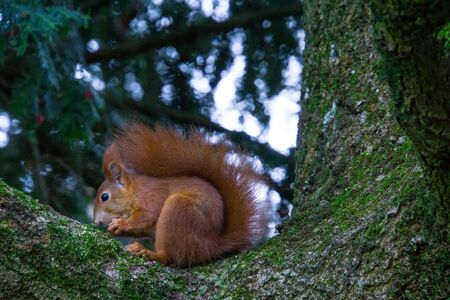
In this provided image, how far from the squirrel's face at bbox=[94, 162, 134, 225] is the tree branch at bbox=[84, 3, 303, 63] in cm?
89

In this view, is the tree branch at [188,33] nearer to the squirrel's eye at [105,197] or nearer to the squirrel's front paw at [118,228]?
the squirrel's eye at [105,197]

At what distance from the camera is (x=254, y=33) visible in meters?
3.88

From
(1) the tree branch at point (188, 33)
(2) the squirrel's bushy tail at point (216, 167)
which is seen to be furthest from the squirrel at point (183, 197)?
(1) the tree branch at point (188, 33)

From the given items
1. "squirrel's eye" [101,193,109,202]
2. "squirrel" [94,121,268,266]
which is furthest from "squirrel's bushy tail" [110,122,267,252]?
"squirrel's eye" [101,193,109,202]

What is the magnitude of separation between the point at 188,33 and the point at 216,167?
132cm

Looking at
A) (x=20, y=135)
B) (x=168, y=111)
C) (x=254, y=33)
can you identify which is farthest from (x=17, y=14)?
(x=254, y=33)

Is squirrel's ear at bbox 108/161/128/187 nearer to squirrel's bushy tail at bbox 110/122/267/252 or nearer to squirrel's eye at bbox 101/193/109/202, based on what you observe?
squirrel's eye at bbox 101/193/109/202

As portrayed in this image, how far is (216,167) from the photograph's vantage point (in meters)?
2.61

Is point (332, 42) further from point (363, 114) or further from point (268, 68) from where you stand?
point (268, 68)

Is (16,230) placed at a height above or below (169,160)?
below

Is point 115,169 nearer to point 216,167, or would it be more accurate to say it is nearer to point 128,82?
point 216,167

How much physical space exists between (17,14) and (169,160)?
655 mm

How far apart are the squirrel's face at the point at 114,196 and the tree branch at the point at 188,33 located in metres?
0.89

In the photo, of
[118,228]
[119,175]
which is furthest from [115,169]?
[118,228]
